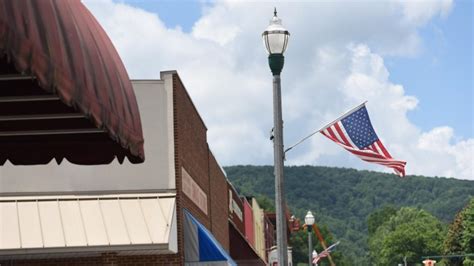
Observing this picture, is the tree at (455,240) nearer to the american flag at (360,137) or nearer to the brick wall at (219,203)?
the brick wall at (219,203)

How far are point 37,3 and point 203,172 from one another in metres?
22.6

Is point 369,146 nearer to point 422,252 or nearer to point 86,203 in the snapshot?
point 86,203

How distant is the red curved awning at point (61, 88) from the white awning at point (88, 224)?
485 inches

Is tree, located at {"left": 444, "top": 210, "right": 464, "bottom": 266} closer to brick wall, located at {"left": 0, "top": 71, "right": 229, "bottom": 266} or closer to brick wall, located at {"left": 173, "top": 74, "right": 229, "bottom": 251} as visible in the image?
brick wall, located at {"left": 173, "top": 74, "right": 229, "bottom": 251}

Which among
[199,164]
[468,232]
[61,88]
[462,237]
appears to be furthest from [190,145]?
[462,237]

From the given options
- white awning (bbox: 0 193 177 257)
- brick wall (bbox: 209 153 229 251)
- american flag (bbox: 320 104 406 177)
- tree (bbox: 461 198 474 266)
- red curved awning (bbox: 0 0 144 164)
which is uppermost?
tree (bbox: 461 198 474 266)

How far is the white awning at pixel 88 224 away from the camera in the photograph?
19.8 m

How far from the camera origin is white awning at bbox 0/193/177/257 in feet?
64.9

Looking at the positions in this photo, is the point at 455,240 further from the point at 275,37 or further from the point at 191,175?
the point at 275,37

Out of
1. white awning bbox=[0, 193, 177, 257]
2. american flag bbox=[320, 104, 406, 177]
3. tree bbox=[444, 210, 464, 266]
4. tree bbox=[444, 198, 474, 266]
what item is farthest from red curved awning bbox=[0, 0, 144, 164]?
tree bbox=[444, 210, 464, 266]

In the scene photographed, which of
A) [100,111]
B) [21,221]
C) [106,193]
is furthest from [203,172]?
[100,111]

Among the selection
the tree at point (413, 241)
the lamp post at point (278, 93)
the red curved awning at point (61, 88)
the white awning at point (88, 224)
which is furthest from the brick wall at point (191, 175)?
the tree at point (413, 241)

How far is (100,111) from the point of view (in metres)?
5.30

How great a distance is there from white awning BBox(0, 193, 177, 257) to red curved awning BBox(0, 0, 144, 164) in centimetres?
1232
